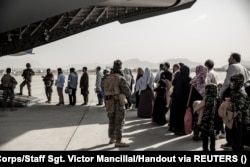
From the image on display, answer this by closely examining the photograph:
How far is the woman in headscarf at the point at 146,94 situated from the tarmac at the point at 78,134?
15.1 inches

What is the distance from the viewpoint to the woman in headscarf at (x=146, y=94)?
32.8 feet

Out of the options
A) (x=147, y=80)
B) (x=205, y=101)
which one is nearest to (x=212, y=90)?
(x=205, y=101)

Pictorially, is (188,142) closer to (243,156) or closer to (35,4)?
(243,156)

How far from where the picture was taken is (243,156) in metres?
4.84

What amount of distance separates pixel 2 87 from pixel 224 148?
355 inches

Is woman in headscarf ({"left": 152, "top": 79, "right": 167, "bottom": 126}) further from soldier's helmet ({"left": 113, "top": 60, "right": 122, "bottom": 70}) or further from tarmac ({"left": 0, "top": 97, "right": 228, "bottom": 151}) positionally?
soldier's helmet ({"left": 113, "top": 60, "right": 122, "bottom": 70})

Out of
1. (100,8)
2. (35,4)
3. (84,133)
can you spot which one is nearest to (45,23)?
(100,8)

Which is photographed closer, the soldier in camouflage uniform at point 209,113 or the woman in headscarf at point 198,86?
the soldier in camouflage uniform at point 209,113

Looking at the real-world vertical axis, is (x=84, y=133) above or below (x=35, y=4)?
below

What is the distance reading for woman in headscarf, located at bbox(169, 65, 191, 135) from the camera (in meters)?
7.43

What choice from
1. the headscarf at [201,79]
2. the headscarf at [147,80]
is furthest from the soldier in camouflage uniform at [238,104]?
the headscarf at [147,80]

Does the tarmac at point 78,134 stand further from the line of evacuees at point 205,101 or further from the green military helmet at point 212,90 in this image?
the green military helmet at point 212,90

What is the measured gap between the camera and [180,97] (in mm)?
7445

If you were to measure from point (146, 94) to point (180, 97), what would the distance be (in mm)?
2722
